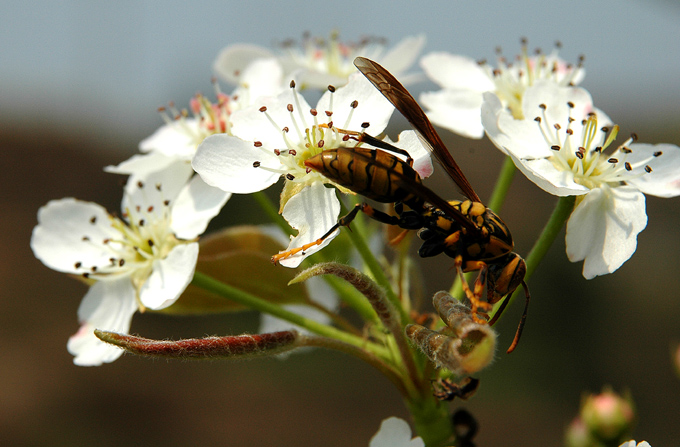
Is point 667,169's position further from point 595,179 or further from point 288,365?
point 288,365

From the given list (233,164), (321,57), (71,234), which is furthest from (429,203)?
(321,57)

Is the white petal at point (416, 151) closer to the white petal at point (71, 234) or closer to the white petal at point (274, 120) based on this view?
the white petal at point (274, 120)

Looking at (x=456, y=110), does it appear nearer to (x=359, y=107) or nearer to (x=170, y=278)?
(x=359, y=107)

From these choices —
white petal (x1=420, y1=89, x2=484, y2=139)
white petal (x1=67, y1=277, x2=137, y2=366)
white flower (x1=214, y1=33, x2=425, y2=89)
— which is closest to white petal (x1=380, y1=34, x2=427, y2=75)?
white flower (x1=214, y1=33, x2=425, y2=89)

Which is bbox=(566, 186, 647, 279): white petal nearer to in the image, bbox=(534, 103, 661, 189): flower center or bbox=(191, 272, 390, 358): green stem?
bbox=(534, 103, 661, 189): flower center

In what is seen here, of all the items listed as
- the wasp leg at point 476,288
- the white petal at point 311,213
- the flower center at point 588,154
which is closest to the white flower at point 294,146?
the white petal at point 311,213
